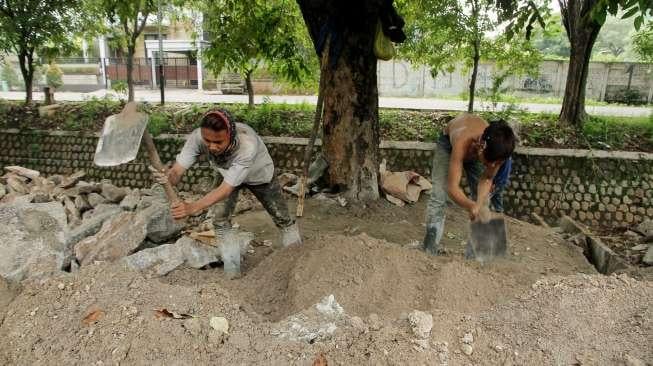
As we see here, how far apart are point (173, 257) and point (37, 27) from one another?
22.8 feet

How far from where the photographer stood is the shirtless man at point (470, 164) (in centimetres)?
287

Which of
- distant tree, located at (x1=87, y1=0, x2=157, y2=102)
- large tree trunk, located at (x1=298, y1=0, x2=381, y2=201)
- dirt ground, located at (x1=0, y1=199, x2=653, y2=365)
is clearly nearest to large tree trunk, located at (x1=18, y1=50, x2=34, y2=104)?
distant tree, located at (x1=87, y1=0, x2=157, y2=102)

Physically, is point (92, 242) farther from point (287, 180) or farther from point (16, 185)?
point (287, 180)

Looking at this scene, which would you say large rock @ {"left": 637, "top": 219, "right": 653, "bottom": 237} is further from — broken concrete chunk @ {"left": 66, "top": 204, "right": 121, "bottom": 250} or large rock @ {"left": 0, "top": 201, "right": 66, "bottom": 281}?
large rock @ {"left": 0, "top": 201, "right": 66, "bottom": 281}

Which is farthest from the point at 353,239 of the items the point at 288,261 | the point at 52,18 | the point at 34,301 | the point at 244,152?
the point at 52,18

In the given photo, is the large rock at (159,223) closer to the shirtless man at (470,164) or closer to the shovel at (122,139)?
the shovel at (122,139)

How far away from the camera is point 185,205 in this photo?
2912 millimetres

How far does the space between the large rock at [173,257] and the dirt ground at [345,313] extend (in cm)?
11

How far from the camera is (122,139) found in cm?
260

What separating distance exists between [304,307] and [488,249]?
161 cm

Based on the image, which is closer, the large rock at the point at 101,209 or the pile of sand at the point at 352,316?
the pile of sand at the point at 352,316

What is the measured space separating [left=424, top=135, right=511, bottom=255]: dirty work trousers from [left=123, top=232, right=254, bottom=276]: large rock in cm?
163

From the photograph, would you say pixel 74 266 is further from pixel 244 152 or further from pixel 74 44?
pixel 74 44

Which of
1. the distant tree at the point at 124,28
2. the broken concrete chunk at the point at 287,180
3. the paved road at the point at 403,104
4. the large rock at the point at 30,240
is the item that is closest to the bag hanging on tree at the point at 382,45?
the broken concrete chunk at the point at 287,180
